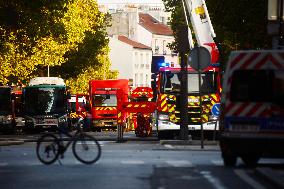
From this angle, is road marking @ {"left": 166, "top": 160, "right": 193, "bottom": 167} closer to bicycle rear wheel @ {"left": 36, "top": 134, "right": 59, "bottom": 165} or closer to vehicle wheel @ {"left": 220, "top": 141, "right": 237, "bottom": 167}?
vehicle wheel @ {"left": 220, "top": 141, "right": 237, "bottom": 167}

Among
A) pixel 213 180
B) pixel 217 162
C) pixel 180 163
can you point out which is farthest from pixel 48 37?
pixel 213 180

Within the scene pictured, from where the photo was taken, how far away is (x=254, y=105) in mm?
21031

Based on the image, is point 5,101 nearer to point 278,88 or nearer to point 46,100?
point 46,100

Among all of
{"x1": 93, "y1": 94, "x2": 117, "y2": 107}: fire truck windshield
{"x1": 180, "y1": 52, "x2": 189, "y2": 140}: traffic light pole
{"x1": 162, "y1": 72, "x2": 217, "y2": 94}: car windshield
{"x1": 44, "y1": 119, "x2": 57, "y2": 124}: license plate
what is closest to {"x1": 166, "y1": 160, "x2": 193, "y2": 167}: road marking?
{"x1": 180, "y1": 52, "x2": 189, "y2": 140}: traffic light pole

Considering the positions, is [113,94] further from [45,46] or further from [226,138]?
[226,138]

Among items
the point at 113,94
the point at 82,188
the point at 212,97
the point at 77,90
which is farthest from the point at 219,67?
the point at 77,90

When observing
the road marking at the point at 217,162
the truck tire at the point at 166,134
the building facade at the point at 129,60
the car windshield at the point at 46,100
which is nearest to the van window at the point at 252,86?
the road marking at the point at 217,162

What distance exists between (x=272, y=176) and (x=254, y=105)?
3.39 metres

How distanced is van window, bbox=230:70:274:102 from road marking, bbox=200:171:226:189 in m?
1.71

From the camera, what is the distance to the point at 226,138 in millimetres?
21156

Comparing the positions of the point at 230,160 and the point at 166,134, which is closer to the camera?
the point at 230,160

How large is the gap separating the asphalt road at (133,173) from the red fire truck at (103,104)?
4059cm

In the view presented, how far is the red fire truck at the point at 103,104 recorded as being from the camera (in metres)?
68.7

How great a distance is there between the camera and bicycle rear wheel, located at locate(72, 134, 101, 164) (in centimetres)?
2341
